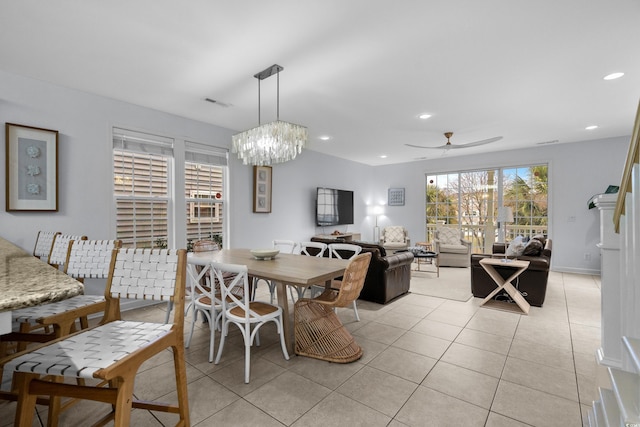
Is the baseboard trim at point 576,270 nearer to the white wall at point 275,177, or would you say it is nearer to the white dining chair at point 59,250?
the white wall at point 275,177

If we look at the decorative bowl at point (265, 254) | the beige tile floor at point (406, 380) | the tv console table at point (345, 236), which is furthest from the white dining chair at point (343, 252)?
the tv console table at point (345, 236)

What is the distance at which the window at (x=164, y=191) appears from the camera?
3.74 meters

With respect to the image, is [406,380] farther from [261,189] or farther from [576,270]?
[576,270]

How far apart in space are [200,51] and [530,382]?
3601 mm

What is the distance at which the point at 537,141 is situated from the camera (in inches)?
220

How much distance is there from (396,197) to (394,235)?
127cm

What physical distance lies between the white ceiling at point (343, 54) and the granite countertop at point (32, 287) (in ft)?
5.91

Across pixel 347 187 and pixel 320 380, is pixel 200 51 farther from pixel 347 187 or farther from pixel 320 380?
pixel 347 187

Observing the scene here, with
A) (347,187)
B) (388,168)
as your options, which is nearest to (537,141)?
(388,168)

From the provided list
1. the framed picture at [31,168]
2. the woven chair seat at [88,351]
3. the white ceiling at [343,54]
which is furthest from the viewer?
the framed picture at [31,168]

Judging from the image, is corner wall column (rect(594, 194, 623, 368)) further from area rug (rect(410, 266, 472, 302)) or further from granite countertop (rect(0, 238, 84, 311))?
granite countertop (rect(0, 238, 84, 311))

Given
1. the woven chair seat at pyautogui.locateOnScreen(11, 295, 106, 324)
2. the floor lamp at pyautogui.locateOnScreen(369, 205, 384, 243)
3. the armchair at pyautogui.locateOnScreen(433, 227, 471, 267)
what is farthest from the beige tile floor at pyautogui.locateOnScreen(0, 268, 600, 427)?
the floor lamp at pyautogui.locateOnScreen(369, 205, 384, 243)

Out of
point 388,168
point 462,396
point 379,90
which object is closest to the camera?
point 462,396

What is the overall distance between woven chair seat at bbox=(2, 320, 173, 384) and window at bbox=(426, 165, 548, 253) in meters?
7.04
